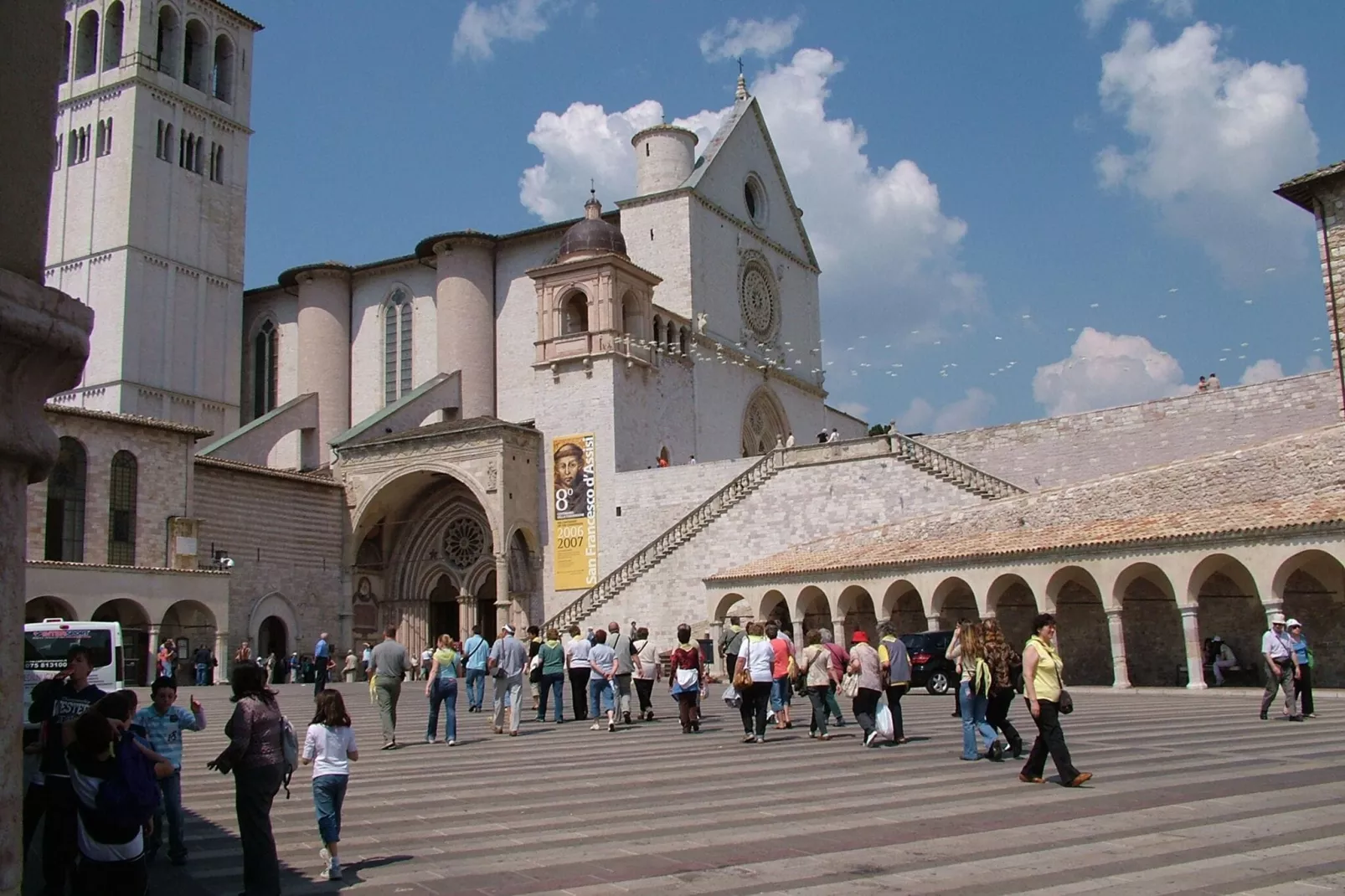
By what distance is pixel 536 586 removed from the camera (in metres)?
36.7

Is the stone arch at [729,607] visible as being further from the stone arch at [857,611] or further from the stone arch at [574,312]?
the stone arch at [574,312]

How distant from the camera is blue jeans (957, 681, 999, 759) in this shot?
37.3 ft

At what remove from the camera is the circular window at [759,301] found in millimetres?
43312

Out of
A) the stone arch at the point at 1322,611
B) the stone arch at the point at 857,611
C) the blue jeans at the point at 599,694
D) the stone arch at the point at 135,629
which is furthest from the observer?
the stone arch at the point at 135,629

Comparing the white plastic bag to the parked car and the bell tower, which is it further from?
the bell tower

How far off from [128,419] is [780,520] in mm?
17104

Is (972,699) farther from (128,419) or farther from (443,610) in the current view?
(443,610)

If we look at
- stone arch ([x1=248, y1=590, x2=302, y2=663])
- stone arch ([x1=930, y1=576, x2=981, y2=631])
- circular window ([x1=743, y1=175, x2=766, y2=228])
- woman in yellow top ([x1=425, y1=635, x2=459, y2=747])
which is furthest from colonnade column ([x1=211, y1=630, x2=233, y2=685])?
circular window ([x1=743, y1=175, x2=766, y2=228])

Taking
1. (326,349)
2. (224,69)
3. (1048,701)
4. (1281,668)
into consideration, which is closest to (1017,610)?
(1281,668)

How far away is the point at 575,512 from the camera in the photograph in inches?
1437

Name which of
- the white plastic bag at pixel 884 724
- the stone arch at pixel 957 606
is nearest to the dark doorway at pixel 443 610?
the stone arch at pixel 957 606

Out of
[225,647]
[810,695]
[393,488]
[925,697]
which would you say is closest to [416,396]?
[393,488]

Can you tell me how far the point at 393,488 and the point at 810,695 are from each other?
2655cm

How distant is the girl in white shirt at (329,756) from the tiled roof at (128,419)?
24.9 metres
